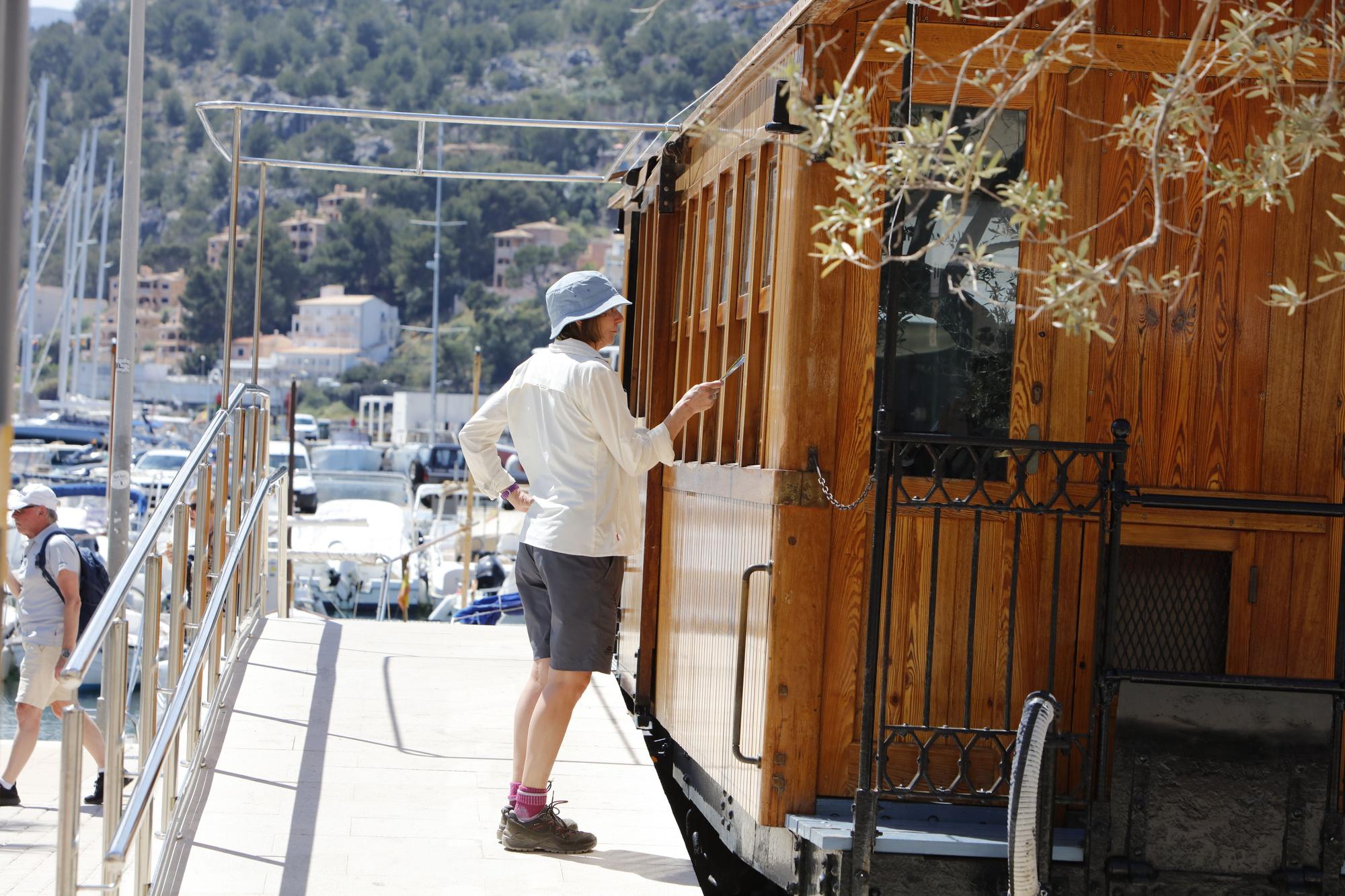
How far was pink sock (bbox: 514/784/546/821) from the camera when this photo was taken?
4.81 meters

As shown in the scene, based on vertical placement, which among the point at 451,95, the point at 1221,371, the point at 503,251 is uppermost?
the point at 451,95

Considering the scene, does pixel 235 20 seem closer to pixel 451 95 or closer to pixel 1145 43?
pixel 451 95

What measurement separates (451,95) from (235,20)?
28785mm

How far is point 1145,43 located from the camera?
4684 millimetres

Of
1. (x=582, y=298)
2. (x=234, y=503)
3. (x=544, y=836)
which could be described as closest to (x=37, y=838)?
(x=234, y=503)

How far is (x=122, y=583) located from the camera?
3.57 metres

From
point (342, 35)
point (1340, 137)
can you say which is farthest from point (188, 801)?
point (342, 35)

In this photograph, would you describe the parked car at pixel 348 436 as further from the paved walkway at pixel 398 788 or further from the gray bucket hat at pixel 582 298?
the gray bucket hat at pixel 582 298

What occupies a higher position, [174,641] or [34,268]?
[34,268]

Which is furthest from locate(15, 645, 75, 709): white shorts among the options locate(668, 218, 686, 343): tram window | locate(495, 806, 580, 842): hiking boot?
locate(495, 806, 580, 842): hiking boot

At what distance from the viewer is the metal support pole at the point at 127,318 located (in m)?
11.9

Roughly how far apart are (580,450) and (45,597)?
16.3 feet

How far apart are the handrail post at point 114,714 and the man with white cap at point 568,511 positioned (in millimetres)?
1392

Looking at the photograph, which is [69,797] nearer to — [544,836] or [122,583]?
[122,583]
